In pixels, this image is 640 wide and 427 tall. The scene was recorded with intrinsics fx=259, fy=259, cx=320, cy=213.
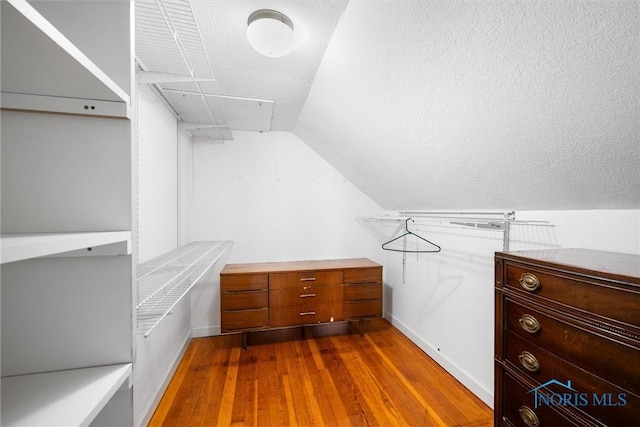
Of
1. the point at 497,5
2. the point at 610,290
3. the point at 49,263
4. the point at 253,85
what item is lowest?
the point at 610,290

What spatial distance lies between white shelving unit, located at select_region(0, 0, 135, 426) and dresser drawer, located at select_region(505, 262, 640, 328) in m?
1.32

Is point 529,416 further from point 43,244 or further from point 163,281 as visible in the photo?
point 163,281

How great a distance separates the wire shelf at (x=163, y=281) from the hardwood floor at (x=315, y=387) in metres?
0.78

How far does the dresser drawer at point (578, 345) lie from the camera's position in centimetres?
73

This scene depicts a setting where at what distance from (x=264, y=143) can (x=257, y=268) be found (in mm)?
1364

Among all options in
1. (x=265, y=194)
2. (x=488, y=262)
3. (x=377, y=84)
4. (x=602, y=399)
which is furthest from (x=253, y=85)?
(x=602, y=399)

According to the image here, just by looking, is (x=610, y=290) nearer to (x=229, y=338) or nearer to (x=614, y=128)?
(x=614, y=128)

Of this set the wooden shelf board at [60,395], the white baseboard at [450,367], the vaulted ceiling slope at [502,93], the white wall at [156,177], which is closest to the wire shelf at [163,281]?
the white wall at [156,177]

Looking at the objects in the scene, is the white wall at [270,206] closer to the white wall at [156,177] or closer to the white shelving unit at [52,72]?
the white wall at [156,177]

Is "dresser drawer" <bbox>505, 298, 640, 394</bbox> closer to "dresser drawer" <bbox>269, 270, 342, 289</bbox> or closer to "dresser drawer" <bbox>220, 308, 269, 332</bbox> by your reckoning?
"dresser drawer" <bbox>269, 270, 342, 289</bbox>

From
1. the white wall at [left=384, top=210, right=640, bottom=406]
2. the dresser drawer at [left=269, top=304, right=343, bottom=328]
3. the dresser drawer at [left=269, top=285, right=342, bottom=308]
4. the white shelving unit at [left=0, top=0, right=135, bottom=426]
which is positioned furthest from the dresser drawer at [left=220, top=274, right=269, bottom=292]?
the white shelving unit at [left=0, top=0, right=135, bottom=426]

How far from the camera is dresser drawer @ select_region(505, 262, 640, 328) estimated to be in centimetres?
74

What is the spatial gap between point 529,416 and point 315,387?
1310 millimetres

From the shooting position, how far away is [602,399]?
2.58 ft
